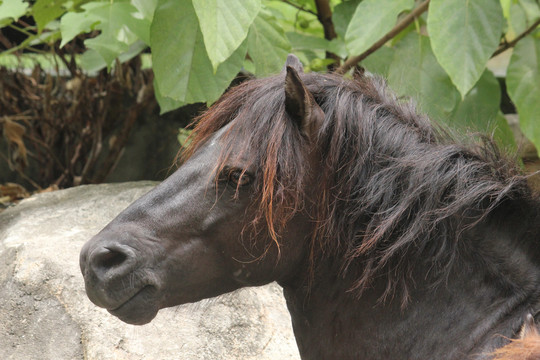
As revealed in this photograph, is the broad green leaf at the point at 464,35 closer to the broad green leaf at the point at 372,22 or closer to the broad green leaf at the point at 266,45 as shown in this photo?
the broad green leaf at the point at 372,22

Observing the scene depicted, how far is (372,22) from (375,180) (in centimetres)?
115

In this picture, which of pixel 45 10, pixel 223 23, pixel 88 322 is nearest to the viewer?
pixel 223 23

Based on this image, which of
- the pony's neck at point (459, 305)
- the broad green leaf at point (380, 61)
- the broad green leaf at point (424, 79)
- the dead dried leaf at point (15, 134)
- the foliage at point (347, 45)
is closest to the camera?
the pony's neck at point (459, 305)

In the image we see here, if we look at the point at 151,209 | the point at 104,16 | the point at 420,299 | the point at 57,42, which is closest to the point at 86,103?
the point at 57,42

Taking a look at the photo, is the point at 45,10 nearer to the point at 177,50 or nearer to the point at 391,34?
the point at 177,50

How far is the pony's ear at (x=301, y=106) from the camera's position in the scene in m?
1.77

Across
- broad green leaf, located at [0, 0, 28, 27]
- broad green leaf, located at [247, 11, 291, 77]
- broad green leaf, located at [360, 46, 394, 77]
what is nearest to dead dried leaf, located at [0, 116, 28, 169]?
broad green leaf, located at [0, 0, 28, 27]

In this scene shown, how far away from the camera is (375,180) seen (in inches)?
71.4

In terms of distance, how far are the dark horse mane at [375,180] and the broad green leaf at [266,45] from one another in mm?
993

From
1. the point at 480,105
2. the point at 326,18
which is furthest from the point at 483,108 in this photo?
the point at 326,18

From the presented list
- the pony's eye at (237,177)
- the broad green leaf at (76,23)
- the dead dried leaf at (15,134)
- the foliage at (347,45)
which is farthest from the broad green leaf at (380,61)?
the dead dried leaf at (15,134)

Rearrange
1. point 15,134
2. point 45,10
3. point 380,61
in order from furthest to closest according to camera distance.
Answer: point 15,134, point 380,61, point 45,10

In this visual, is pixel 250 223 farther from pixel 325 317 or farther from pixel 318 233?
pixel 325 317

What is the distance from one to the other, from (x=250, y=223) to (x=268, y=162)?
6.3 inches
